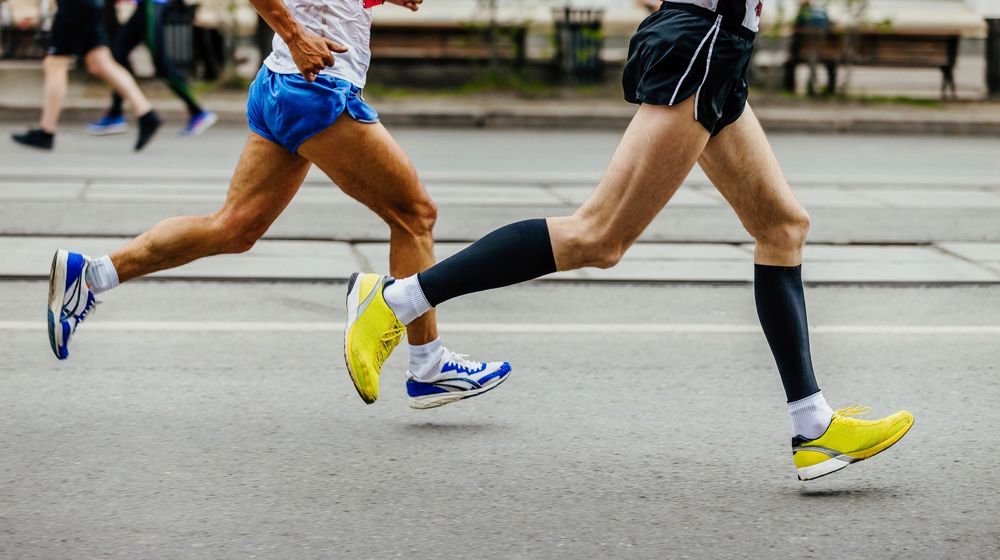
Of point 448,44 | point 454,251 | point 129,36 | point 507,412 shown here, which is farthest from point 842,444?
point 448,44

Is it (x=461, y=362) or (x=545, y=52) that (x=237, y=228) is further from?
(x=545, y=52)

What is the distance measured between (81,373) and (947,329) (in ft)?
10.4

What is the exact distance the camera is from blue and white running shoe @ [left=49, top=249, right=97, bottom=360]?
4457mm

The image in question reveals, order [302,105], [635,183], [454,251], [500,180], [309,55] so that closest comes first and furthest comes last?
[635,183], [309,55], [302,105], [454,251], [500,180]

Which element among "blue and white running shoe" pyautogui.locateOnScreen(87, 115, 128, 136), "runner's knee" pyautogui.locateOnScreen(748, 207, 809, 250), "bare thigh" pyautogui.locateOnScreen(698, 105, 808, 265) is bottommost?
"blue and white running shoe" pyautogui.locateOnScreen(87, 115, 128, 136)

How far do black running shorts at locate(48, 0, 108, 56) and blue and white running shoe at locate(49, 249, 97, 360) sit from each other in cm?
639

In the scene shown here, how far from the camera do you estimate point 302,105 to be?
401cm

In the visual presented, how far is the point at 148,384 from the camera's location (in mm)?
4676

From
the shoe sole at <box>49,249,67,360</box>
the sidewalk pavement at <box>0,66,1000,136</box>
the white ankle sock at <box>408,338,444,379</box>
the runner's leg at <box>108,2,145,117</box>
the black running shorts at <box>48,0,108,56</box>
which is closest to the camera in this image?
the white ankle sock at <box>408,338,444,379</box>

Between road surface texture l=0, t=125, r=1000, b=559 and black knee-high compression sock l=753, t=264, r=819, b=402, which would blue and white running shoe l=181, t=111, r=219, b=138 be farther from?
black knee-high compression sock l=753, t=264, r=819, b=402

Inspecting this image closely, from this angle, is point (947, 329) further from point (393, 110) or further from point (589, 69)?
point (589, 69)

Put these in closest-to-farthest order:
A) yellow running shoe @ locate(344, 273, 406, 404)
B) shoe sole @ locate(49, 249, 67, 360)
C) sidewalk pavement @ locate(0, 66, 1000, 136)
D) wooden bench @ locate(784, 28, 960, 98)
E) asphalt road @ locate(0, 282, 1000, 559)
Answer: asphalt road @ locate(0, 282, 1000, 559), yellow running shoe @ locate(344, 273, 406, 404), shoe sole @ locate(49, 249, 67, 360), sidewalk pavement @ locate(0, 66, 1000, 136), wooden bench @ locate(784, 28, 960, 98)

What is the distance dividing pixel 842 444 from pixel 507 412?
1.08 metres

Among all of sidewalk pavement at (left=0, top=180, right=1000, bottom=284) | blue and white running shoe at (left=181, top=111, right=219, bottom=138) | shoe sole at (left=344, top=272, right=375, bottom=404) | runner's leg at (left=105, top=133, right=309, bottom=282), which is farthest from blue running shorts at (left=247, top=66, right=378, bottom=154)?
blue and white running shoe at (left=181, top=111, right=219, bottom=138)
